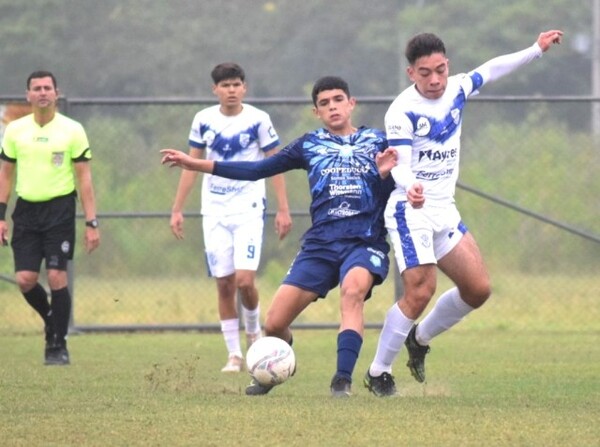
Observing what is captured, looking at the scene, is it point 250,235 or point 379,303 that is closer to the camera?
point 250,235

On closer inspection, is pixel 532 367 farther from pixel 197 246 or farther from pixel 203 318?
pixel 197 246

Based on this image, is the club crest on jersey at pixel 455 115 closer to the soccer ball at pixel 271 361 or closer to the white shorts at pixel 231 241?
the soccer ball at pixel 271 361

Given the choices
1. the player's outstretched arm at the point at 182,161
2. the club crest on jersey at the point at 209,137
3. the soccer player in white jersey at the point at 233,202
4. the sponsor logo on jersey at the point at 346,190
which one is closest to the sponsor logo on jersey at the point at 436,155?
the sponsor logo on jersey at the point at 346,190

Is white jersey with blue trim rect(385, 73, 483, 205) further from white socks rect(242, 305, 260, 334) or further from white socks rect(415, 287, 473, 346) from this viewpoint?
white socks rect(242, 305, 260, 334)

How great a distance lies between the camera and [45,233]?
38.7 feet

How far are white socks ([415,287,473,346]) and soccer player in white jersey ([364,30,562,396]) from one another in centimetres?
16

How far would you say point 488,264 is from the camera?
56.4 feet

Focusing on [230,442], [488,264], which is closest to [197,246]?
[488,264]

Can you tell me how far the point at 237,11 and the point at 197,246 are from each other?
9717 mm

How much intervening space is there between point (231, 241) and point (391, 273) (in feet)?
17.4

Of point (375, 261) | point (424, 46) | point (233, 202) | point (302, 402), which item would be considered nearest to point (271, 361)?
point (302, 402)

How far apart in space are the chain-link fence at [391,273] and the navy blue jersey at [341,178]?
236 inches

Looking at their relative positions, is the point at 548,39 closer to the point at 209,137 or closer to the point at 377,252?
the point at 377,252

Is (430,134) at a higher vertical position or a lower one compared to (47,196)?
higher
